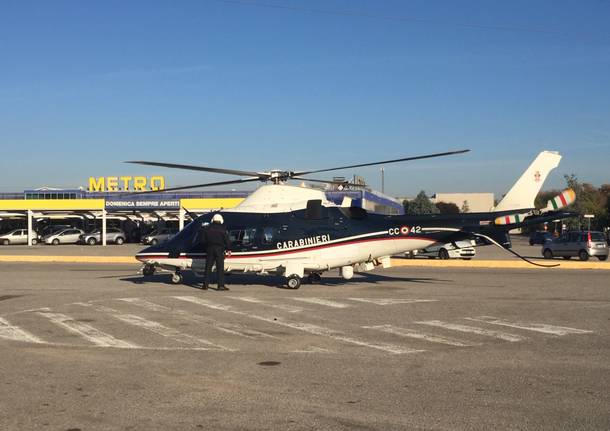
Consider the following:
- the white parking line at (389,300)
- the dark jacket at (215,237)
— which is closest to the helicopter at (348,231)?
the dark jacket at (215,237)

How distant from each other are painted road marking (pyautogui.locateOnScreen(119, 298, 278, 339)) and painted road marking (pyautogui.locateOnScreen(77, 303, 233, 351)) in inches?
27.7

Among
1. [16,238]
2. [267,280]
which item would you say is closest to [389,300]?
[267,280]

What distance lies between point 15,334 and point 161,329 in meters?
2.27

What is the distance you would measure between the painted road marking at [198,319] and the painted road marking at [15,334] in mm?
2756

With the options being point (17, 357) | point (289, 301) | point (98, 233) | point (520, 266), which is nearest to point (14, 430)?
point (17, 357)

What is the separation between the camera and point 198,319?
1229cm

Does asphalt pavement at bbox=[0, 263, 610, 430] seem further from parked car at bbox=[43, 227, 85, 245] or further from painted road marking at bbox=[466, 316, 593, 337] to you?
parked car at bbox=[43, 227, 85, 245]

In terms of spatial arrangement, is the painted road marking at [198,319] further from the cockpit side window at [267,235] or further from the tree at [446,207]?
the tree at [446,207]

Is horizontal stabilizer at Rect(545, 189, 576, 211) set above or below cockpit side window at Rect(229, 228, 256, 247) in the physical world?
above

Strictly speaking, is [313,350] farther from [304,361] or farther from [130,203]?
[130,203]

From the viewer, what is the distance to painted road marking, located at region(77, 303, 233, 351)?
31.9 feet

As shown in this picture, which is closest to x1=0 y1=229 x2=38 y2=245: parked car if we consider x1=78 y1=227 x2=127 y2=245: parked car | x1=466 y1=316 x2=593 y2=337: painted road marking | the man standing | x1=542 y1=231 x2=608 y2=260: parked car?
x1=78 y1=227 x2=127 y2=245: parked car

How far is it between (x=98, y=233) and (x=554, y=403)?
60789 millimetres

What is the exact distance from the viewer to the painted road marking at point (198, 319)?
423 inches
